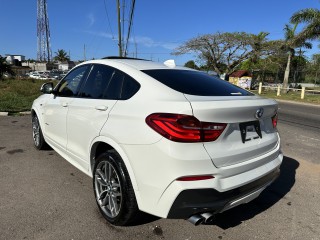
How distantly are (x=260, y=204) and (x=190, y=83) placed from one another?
1.69 m

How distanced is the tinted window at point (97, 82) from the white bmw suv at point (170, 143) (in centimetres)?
2

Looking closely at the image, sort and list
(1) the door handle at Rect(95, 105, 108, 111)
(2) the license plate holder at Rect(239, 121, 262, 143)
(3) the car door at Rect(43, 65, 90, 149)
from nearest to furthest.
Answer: (2) the license plate holder at Rect(239, 121, 262, 143) < (1) the door handle at Rect(95, 105, 108, 111) < (3) the car door at Rect(43, 65, 90, 149)

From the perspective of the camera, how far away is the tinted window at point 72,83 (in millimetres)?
4113

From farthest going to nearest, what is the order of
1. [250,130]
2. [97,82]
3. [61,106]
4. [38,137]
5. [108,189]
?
[38,137]
[61,106]
[97,82]
[108,189]
[250,130]

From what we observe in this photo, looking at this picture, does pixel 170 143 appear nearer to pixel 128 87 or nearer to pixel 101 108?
pixel 128 87

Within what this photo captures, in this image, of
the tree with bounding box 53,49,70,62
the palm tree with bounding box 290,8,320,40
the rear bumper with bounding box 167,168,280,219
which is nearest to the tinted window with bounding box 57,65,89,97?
the rear bumper with bounding box 167,168,280,219

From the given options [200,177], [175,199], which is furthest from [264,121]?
[175,199]

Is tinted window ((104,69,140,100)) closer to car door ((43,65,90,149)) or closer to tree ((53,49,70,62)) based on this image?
car door ((43,65,90,149))

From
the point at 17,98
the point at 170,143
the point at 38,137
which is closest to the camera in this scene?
the point at 170,143

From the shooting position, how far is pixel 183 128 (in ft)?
8.19

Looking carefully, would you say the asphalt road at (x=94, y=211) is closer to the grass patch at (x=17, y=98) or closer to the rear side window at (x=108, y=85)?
the rear side window at (x=108, y=85)

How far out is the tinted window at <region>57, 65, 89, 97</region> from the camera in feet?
13.5

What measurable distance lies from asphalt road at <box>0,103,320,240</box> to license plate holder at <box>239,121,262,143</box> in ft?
3.15

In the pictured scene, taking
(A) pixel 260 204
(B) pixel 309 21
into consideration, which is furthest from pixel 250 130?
(B) pixel 309 21
